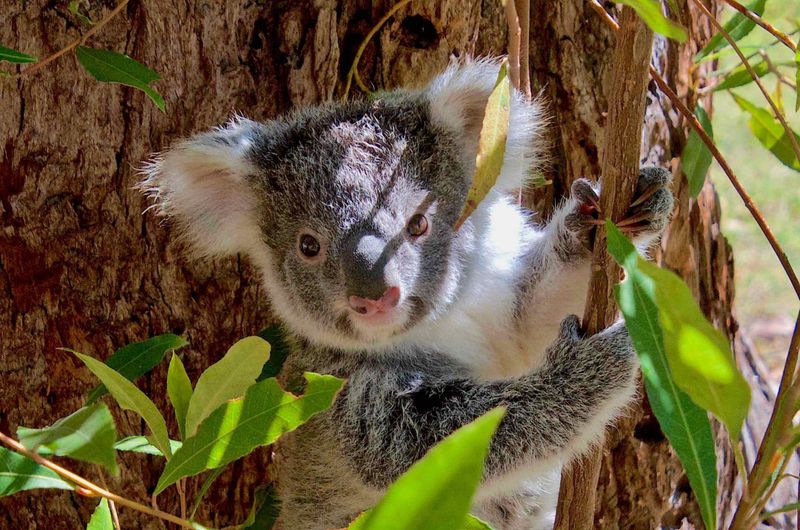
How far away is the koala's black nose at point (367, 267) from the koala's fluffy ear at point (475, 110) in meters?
0.50

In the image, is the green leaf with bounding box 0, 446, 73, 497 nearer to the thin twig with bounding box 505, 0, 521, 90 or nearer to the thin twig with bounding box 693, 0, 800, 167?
the thin twig with bounding box 505, 0, 521, 90

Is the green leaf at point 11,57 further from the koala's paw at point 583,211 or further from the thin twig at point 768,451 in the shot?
the thin twig at point 768,451

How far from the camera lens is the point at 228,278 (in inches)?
108

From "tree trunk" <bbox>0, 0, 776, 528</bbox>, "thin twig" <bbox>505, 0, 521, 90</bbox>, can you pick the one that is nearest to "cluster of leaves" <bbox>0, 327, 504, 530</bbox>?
"thin twig" <bbox>505, 0, 521, 90</bbox>

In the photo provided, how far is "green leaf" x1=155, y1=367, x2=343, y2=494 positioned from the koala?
55cm

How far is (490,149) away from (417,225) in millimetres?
746

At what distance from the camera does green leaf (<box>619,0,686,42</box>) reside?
1.07 metres

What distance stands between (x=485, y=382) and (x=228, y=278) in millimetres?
942

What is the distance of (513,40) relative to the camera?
6.67 feet

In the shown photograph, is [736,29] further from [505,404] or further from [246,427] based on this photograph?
[246,427]

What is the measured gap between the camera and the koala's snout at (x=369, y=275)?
1983mm

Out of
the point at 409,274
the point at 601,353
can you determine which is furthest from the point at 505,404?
the point at 409,274

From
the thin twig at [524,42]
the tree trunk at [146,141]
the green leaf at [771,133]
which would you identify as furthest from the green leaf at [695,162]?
the thin twig at [524,42]

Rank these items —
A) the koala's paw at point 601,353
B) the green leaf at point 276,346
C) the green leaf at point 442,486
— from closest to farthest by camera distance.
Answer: the green leaf at point 442,486
the koala's paw at point 601,353
the green leaf at point 276,346
